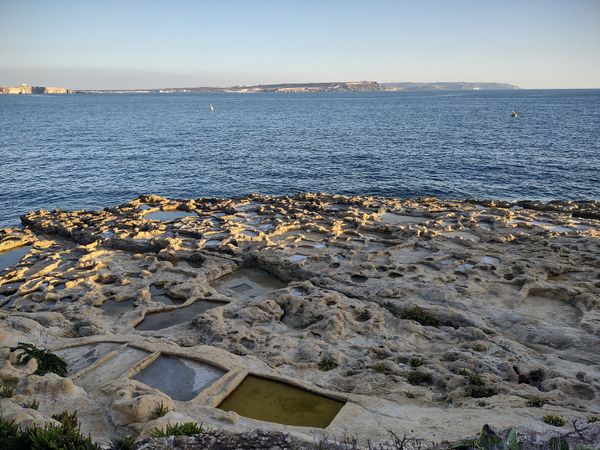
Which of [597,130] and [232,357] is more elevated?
[597,130]

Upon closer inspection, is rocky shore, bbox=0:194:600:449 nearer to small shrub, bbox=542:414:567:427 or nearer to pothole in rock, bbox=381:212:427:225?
small shrub, bbox=542:414:567:427

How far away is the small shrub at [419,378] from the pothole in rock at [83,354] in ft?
35.8

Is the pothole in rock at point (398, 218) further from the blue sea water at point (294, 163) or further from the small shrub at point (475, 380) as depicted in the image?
the small shrub at point (475, 380)

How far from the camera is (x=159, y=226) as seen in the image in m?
33.2

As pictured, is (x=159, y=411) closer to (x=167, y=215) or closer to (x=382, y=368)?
(x=382, y=368)

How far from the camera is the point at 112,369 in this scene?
16.3m

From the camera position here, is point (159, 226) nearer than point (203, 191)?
Yes

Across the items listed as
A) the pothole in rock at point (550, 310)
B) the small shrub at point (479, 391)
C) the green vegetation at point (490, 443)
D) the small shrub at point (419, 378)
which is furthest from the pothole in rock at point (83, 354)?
the pothole in rock at point (550, 310)

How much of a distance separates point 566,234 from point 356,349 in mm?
19895

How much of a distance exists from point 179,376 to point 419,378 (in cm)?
809

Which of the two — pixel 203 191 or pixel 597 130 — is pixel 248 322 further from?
pixel 597 130

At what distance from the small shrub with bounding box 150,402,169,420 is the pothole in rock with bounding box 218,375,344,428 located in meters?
1.93

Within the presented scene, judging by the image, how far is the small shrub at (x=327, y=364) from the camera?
54.5ft

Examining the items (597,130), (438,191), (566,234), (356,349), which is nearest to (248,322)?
(356,349)
